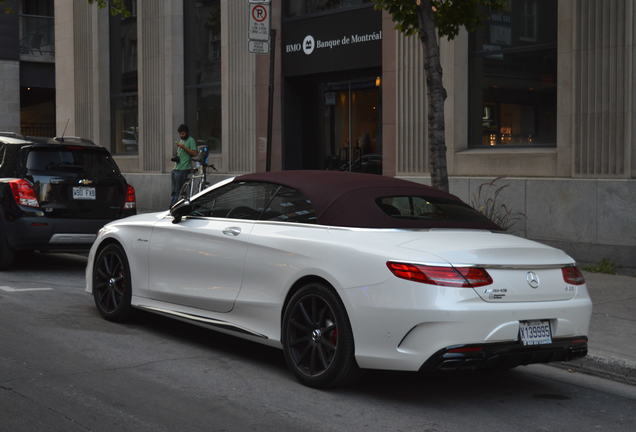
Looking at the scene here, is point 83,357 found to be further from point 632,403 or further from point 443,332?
point 632,403

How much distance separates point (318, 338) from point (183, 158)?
13.5 m

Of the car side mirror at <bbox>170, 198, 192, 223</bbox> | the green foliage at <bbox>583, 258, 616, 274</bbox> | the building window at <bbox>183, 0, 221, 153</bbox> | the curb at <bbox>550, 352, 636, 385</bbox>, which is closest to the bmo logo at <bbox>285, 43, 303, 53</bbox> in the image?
the building window at <bbox>183, 0, 221, 153</bbox>

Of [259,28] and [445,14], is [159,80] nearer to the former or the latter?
[259,28]

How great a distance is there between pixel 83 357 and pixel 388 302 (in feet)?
8.59

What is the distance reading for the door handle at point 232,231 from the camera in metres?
6.80

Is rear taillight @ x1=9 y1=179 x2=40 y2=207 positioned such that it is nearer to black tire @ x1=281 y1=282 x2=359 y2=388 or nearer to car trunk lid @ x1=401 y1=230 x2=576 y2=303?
black tire @ x1=281 y1=282 x2=359 y2=388

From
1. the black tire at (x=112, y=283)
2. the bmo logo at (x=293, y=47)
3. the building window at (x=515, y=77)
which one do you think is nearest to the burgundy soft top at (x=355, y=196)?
the black tire at (x=112, y=283)

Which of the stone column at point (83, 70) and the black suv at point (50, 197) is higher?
the stone column at point (83, 70)

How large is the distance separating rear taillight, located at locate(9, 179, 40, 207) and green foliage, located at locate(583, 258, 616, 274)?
733 cm

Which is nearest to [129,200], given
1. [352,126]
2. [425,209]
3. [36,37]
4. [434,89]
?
[434,89]

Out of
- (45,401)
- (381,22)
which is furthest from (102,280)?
(381,22)

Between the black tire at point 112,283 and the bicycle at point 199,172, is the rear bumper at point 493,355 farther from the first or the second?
the bicycle at point 199,172

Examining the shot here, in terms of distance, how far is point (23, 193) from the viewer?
1130 centimetres

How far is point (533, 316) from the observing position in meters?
5.63
